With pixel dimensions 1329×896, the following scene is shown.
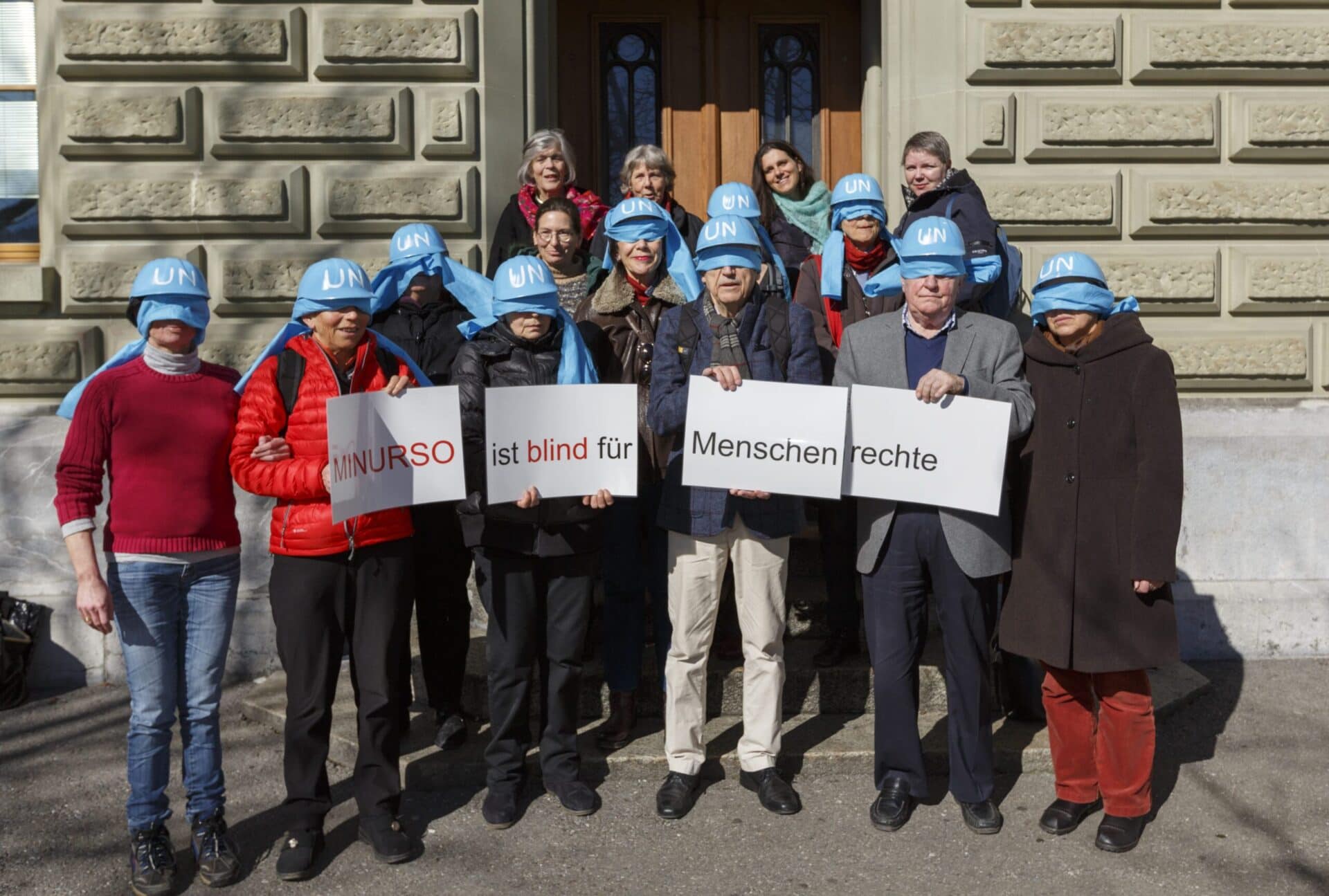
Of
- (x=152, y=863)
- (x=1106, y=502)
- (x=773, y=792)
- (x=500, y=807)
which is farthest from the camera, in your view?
(x=773, y=792)

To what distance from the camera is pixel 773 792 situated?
4508 millimetres

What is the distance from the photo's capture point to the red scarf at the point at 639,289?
4742 mm

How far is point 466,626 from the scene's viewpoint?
506 centimetres

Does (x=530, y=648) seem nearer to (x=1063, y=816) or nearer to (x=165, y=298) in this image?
(x=165, y=298)

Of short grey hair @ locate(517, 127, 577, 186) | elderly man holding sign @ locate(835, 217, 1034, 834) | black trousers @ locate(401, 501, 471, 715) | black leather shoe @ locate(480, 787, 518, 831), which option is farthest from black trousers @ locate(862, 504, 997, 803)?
short grey hair @ locate(517, 127, 577, 186)

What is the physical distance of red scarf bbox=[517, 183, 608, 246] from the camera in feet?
18.6

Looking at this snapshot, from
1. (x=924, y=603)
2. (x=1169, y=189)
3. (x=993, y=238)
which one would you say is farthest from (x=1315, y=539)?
(x=924, y=603)

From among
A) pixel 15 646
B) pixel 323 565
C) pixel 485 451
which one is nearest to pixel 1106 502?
pixel 485 451

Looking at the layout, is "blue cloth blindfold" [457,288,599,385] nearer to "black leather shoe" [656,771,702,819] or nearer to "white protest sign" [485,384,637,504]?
"white protest sign" [485,384,637,504]

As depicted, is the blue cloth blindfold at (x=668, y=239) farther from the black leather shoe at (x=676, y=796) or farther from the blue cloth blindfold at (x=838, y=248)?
the black leather shoe at (x=676, y=796)

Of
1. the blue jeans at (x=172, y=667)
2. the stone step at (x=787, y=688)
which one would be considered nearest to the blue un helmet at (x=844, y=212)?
the stone step at (x=787, y=688)

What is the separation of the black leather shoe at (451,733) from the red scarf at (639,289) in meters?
1.77

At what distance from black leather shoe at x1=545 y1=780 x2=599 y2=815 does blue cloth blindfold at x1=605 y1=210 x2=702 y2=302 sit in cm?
180

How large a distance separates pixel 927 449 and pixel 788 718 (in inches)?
61.9
